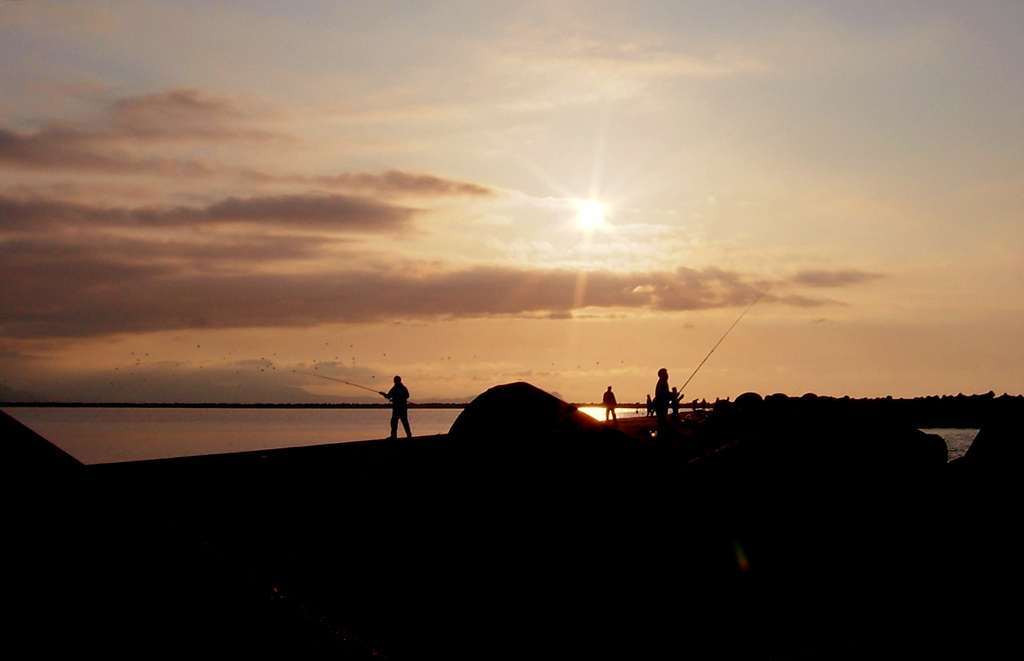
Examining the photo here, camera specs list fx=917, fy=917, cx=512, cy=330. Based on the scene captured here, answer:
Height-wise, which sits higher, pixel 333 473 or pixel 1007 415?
pixel 1007 415

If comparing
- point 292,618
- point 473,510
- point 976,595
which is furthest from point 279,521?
point 976,595

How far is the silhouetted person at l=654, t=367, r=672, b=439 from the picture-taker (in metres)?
24.9

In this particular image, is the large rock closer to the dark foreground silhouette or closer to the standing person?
the dark foreground silhouette

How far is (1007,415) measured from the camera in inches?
436

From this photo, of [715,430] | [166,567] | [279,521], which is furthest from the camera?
[715,430]

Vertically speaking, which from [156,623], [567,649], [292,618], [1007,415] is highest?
[1007,415]

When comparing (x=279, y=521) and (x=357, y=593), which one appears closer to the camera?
(x=357, y=593)

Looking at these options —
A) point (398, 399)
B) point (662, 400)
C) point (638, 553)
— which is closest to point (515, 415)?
point (638, 553)

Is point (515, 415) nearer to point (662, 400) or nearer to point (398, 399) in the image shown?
point (662, 400)

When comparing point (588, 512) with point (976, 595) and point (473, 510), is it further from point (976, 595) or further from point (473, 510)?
point (976, 595)

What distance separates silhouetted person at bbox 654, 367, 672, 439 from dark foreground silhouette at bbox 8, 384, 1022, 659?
11.5m

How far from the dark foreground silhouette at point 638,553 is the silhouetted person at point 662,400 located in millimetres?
11543

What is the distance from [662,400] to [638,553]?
54.0 ft

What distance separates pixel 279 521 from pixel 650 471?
652 cm
